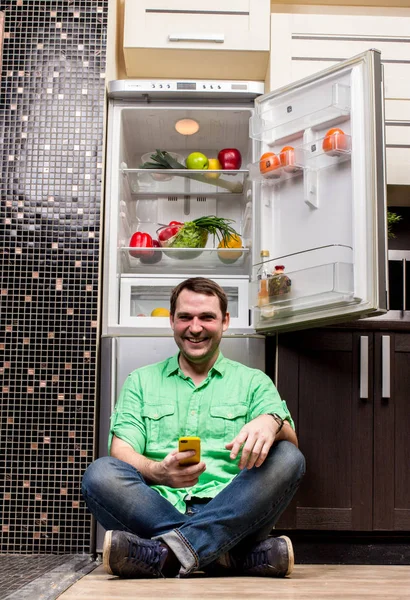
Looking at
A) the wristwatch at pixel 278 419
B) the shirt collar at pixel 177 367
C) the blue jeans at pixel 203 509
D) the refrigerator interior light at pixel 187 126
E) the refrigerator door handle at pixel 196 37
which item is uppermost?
the refrigerator door handle at pixel 196 37

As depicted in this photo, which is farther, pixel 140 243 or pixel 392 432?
pixel 140 243

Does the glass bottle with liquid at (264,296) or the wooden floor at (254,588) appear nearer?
the wooden floor at (254,588)

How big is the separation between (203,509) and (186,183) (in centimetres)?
179

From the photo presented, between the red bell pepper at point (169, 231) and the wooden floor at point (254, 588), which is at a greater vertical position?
the red bell pepper at point (169, 231)

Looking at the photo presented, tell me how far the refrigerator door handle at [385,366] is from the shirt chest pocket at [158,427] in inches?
38.7

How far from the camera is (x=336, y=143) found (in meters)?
2.52

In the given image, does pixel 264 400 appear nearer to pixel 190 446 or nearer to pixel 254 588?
pixel 190 446

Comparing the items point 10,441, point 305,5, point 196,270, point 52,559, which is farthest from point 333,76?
point 52,559

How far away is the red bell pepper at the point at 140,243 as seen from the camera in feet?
10.6

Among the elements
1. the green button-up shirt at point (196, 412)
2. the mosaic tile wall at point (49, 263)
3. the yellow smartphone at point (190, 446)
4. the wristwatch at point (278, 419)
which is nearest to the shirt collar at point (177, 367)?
the green button-up shirt at point (196, 412)

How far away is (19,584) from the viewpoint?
206 centimetres

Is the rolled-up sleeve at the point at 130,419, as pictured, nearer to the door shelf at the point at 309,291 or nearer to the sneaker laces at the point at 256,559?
the sneaker laces at the point at 256,559

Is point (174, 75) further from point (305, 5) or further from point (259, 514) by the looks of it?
point (259, 514)

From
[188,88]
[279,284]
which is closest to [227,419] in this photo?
[279,284]
